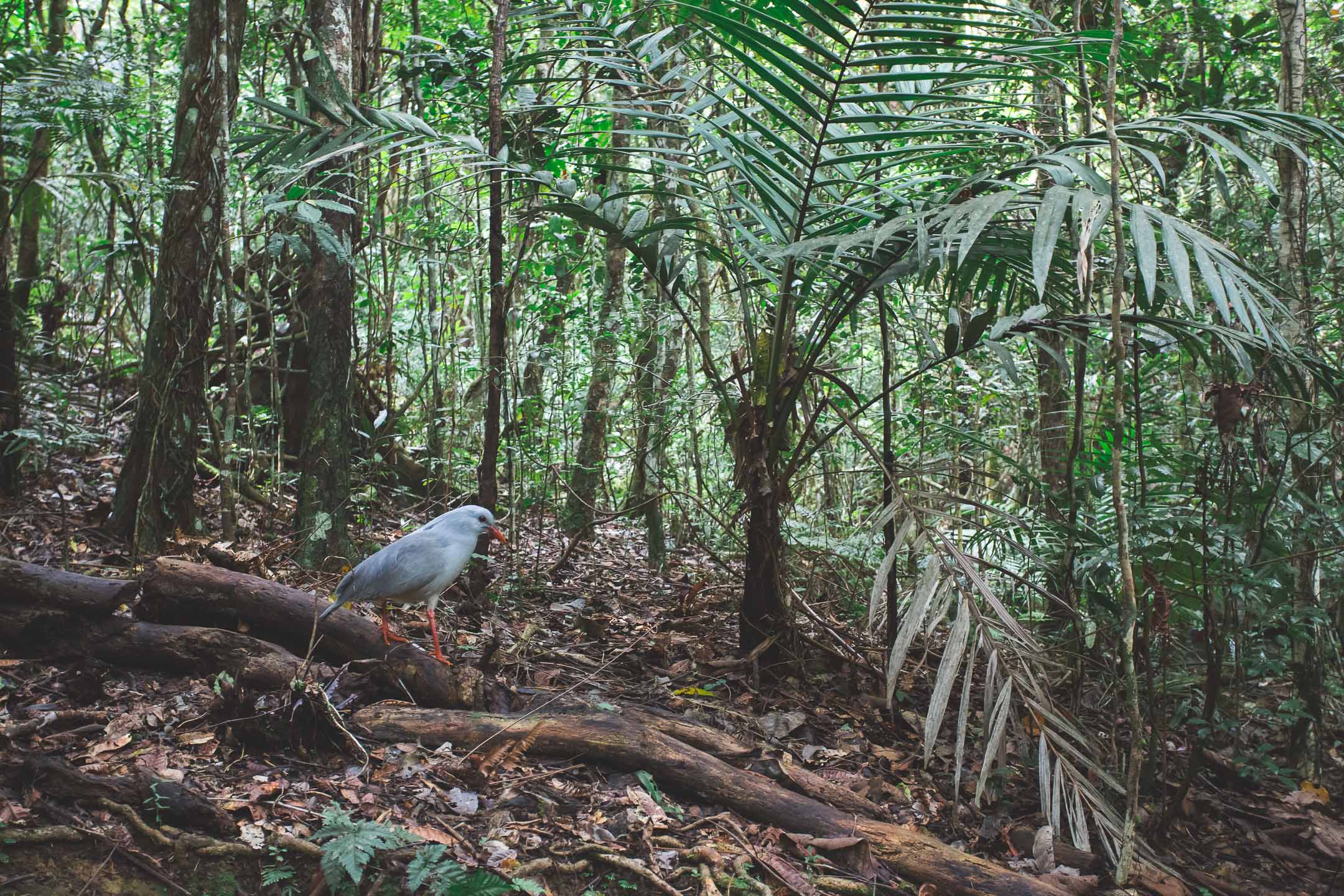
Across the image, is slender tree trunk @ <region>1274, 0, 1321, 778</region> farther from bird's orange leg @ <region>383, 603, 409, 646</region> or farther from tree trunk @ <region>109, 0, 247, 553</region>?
tree trunk @ <region>109, 0, 247, 553</region>

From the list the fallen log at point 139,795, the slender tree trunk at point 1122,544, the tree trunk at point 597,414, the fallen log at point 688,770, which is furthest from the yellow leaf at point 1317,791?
the fallen log at point 139,795

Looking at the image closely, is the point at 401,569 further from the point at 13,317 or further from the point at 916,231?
the point at 13,317

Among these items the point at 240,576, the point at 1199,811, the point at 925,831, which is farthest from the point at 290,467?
the point at 1199,811

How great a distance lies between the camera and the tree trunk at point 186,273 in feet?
14.3

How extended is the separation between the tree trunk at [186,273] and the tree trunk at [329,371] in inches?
17.5

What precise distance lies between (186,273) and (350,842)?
3.22 meters

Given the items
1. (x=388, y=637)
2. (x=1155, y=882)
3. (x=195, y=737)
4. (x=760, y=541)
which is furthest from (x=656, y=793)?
(x=1155, y=882)

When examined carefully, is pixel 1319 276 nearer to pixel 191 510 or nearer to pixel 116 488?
pixel 191 510

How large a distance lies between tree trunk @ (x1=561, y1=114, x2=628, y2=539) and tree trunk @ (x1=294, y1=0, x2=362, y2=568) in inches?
67.3

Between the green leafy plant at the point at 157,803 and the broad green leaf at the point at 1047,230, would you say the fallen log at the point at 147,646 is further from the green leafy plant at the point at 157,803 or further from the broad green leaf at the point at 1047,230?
the broad green leaf at the point at 1047,230

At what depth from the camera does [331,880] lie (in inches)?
89.4

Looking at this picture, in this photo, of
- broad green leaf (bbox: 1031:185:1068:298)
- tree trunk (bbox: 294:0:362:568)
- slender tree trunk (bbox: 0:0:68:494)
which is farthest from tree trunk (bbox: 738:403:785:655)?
slender tree trunk (bbox: 0:0:68:494)

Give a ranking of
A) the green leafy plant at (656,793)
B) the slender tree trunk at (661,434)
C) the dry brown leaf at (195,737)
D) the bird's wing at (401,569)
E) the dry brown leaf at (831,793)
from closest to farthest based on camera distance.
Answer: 1. the dry brown leaf at (195,737)
2. the green leafy plant at (656,793)
3. the dry brown leaf at (831,793)
4. the bird's wing at (401,569)
5. the slender tree trunk at (661,434)

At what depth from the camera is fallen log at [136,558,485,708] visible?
128 inches
